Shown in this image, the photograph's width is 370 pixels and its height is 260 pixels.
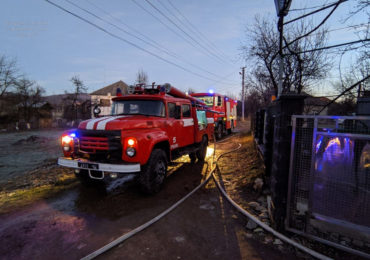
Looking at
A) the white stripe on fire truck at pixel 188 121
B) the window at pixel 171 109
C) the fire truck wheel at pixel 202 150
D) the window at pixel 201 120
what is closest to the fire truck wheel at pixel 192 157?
the fire truck wheel at pixel 202 150

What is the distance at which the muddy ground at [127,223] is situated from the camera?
252 cm

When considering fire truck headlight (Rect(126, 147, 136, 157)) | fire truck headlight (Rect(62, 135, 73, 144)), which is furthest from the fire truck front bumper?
fire truck headlight (Rect(62, 135, 73, 144))

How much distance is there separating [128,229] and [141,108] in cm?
286

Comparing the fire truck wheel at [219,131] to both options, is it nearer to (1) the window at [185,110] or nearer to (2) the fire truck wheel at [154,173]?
(1) the window at [185,110]

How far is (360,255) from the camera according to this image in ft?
7.33

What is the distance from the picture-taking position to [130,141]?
3.61m

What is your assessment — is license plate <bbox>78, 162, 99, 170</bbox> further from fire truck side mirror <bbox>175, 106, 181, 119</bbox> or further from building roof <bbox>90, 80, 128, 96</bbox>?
building roof <bbox>90, 80, 128, 96</bbox>

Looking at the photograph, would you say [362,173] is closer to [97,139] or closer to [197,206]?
[197,206]

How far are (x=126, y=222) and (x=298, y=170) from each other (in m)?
2.94

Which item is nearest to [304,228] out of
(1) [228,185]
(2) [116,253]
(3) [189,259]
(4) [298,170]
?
(4) [298,170]

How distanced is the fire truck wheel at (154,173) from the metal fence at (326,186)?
262 cm

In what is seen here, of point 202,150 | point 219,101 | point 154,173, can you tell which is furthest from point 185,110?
point 219,101

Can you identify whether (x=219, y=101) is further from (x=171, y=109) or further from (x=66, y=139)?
(x=66, y=139)

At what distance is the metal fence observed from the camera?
2.55 meters
